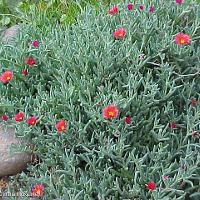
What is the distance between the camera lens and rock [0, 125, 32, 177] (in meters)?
2.91

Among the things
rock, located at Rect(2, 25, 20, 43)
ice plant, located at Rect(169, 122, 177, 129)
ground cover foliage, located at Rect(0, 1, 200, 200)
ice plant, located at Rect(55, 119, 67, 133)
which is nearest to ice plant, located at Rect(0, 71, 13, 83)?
ground cover foliage, located at Rect(0, 1, 200, 200)

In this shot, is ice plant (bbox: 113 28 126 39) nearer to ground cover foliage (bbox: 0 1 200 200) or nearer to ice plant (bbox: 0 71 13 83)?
ground cover foliage (bbox: 0 1 200 200)

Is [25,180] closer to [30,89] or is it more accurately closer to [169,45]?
[30,89]

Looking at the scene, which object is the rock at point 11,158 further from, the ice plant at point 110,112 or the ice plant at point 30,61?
the ice plant at point 110,112

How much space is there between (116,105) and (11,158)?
69cm

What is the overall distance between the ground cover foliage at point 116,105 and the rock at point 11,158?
0.08 meters

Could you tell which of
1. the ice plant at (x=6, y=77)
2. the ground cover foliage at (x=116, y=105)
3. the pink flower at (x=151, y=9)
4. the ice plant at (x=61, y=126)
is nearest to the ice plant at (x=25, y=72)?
the ground cover foliage at (x=116, y=105)

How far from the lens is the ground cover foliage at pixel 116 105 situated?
259 centimetres

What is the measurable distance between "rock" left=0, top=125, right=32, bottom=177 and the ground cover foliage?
76 mm

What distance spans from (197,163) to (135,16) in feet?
3.27

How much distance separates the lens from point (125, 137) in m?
2.63

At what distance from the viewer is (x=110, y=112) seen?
2.55 m

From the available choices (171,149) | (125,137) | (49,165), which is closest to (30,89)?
(49,165)

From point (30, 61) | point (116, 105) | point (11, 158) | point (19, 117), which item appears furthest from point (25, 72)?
point (116, 105)
